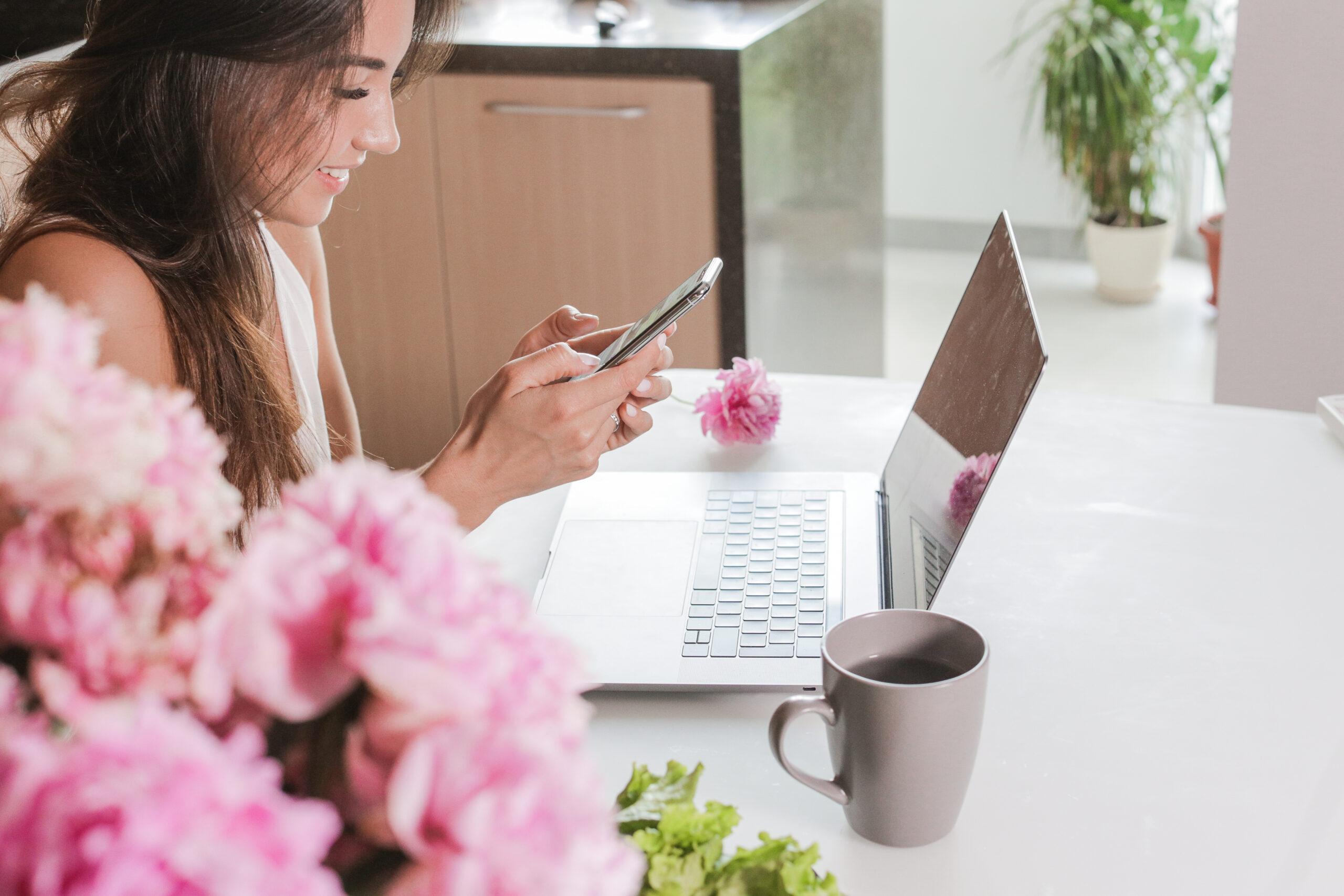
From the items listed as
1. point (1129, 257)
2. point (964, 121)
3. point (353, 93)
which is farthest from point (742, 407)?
point (964, 121)

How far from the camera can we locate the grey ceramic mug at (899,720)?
570 mm

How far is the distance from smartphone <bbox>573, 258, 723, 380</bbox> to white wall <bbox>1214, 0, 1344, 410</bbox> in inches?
44.7

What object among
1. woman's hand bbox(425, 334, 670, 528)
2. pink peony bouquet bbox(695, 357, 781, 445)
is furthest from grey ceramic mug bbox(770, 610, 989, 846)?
pink peony bouquet bbox(695, 357, 781, 445)

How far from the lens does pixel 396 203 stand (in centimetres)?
226

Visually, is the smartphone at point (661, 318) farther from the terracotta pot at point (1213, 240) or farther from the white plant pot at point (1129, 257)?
the white plant pot at point (1129, 257)

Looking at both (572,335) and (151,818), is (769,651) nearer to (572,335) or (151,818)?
(572,335)

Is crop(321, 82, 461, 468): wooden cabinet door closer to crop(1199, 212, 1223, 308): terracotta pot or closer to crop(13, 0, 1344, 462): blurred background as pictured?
crop(13, 0, 1344, 462): blurred background

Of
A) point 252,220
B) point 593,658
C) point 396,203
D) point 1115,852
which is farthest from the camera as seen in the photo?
point 396,203

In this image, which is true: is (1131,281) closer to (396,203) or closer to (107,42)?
(396,203)

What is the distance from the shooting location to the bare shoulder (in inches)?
34.2

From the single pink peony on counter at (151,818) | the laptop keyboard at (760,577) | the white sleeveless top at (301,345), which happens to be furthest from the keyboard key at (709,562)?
the single pink peony on counter at (151,818)

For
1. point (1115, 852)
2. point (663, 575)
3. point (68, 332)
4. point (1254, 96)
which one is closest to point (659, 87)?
point (1254, 96)

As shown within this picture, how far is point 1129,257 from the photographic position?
133 inches

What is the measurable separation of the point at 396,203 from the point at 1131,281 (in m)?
2.06
